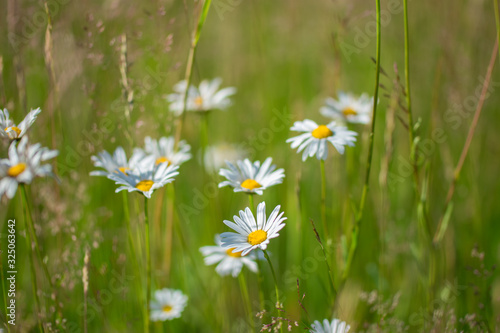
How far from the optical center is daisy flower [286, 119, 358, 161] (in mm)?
1380

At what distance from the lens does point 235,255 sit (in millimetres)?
1556

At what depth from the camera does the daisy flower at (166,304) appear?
61.4 inches

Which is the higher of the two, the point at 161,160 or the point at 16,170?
the point at 161,160

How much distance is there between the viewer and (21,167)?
112 centimetres

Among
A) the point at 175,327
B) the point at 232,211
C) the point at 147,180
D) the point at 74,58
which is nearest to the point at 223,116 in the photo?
the point at 232,211

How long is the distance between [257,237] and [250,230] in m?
0.05

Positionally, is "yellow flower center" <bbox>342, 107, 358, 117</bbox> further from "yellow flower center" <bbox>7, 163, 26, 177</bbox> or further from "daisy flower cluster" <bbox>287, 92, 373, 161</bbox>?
"yellow flower center" <bbox>7, 163, 26, 177</bbox>

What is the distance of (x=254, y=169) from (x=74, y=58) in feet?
3.69

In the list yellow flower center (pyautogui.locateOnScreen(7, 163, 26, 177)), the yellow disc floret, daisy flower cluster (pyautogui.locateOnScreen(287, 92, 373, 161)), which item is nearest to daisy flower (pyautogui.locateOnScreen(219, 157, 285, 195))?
daisy flower cluster (pyautogui.locateOnScreen(287, 92, 373, 161))

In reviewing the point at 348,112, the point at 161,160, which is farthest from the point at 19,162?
the point at 348,112

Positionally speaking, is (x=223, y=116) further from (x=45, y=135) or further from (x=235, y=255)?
(x=235, y=255)

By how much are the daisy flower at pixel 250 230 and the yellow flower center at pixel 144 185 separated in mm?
303

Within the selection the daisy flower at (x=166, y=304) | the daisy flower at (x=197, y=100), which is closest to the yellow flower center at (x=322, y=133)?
the daisy flower at (x=197, y=100)

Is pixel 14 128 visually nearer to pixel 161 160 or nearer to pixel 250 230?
pixel 161 160
